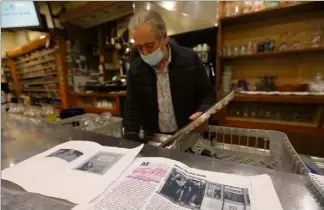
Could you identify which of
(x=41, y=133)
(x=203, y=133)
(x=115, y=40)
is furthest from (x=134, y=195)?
(x=115, y=40)

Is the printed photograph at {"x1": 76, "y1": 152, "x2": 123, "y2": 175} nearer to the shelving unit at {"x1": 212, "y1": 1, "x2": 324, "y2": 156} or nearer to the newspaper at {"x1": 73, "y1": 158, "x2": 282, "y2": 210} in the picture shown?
the newspaper at {"x1": 73, "y1": 158, "x2": 282, "y2": 210}

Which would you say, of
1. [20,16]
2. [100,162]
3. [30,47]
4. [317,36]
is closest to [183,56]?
[100,162]

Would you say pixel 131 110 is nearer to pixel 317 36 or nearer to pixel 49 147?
pixel 49 147

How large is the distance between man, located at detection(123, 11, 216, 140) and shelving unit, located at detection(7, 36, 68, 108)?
2.40 meters

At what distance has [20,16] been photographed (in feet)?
6.61

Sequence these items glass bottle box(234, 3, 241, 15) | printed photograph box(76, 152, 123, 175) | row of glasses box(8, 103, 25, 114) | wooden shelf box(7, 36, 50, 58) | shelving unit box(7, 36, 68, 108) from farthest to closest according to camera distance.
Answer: wooden shelf box(7, 36, 50, 58) < shelving unit box(7, 36, 68, 108) < glass bottle box(234, 3, 241, 15) < row of glasses box(8, 103, 25, 114) < printed photograph box(76, 152, 123, 175)

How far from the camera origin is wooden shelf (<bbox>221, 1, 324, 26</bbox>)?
160 cm

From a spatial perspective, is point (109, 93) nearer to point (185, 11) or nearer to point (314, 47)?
point (185, 11)

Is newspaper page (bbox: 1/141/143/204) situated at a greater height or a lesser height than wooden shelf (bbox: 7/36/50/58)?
lesser

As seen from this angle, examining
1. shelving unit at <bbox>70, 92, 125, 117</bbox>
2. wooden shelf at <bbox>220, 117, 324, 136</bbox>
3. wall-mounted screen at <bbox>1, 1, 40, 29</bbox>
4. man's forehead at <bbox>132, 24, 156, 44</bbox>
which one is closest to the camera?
man's forehead at <bbox>132, 24, 156, 44</bbox>

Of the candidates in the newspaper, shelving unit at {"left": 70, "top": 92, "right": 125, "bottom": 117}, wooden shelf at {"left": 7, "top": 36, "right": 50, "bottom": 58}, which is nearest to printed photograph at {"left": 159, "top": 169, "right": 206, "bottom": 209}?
the newspaper

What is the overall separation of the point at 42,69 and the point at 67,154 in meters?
3.90

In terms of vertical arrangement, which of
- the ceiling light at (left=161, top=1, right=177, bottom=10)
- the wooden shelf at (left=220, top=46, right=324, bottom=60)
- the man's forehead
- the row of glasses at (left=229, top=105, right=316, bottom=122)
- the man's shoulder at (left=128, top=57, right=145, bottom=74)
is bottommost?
the row of glasses at (left=229, top=105, right=316, bottom=122)

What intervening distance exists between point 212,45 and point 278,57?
2.29 feet
